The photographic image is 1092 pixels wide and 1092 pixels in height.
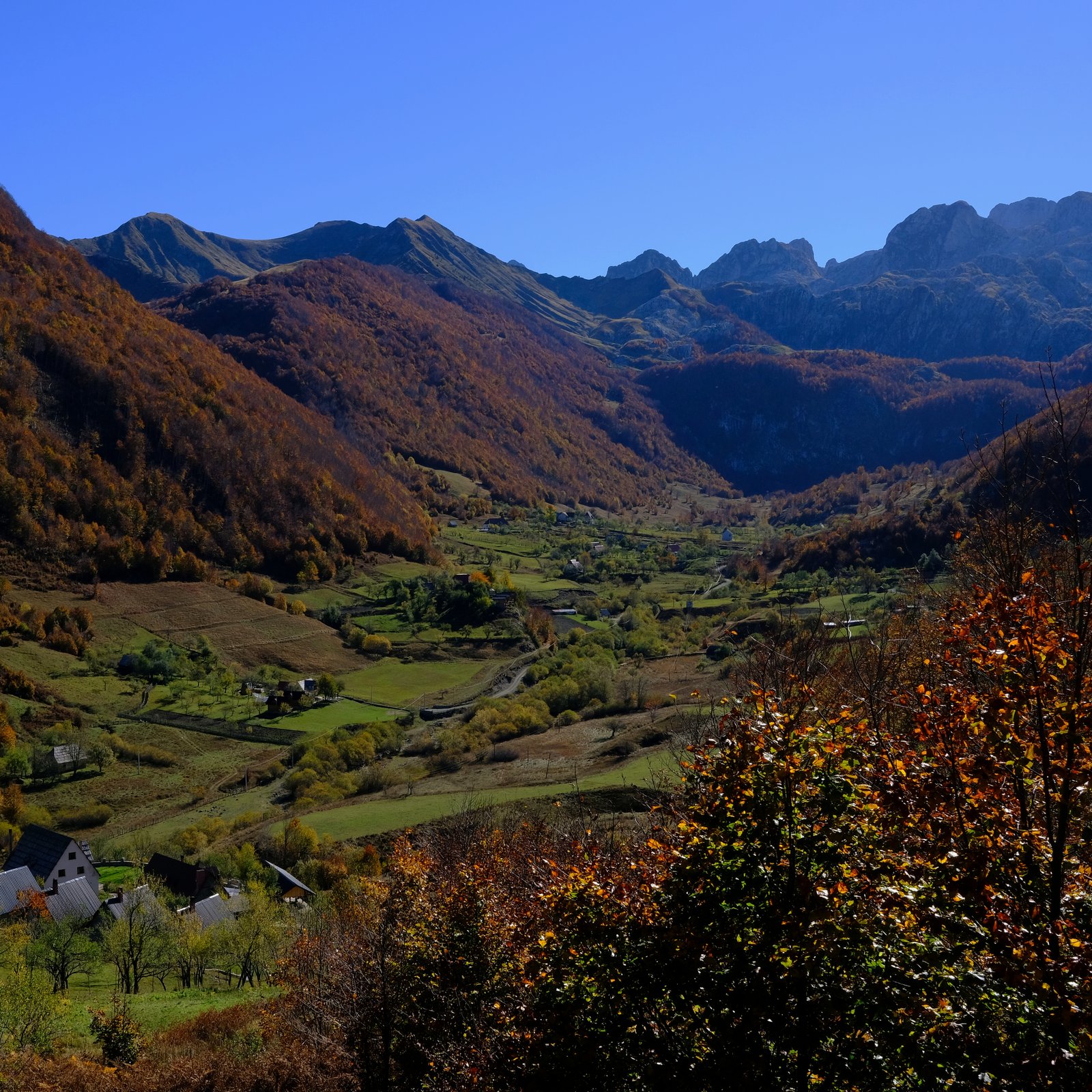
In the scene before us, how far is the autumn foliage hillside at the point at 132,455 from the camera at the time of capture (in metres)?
140

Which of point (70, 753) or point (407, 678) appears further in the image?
point (407, 678)

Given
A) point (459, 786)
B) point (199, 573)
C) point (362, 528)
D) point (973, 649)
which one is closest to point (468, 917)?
point (973, 649)

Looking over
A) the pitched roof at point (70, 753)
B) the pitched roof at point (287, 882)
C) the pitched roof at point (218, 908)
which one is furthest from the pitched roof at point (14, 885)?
the pitched roof at point (70, 753)

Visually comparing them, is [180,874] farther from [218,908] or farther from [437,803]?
[437,803]

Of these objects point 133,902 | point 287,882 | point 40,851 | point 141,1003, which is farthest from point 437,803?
point 141,1003

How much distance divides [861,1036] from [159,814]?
237ft

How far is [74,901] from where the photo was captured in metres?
46.0

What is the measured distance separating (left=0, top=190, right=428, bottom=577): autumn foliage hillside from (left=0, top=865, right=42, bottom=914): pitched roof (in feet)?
298

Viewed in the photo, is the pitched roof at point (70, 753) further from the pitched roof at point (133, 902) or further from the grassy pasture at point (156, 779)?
the pitched roof at point (133, 902)

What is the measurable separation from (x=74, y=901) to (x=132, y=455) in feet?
432

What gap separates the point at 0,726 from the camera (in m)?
80.7

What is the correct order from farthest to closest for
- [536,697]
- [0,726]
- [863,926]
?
[536,697] < [0,726] < [863,926]

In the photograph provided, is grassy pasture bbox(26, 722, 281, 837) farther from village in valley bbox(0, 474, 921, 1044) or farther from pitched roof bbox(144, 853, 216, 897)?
pitched roof bbox(144, 853, 216, 897)

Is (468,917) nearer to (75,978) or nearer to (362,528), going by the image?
(75,978)
